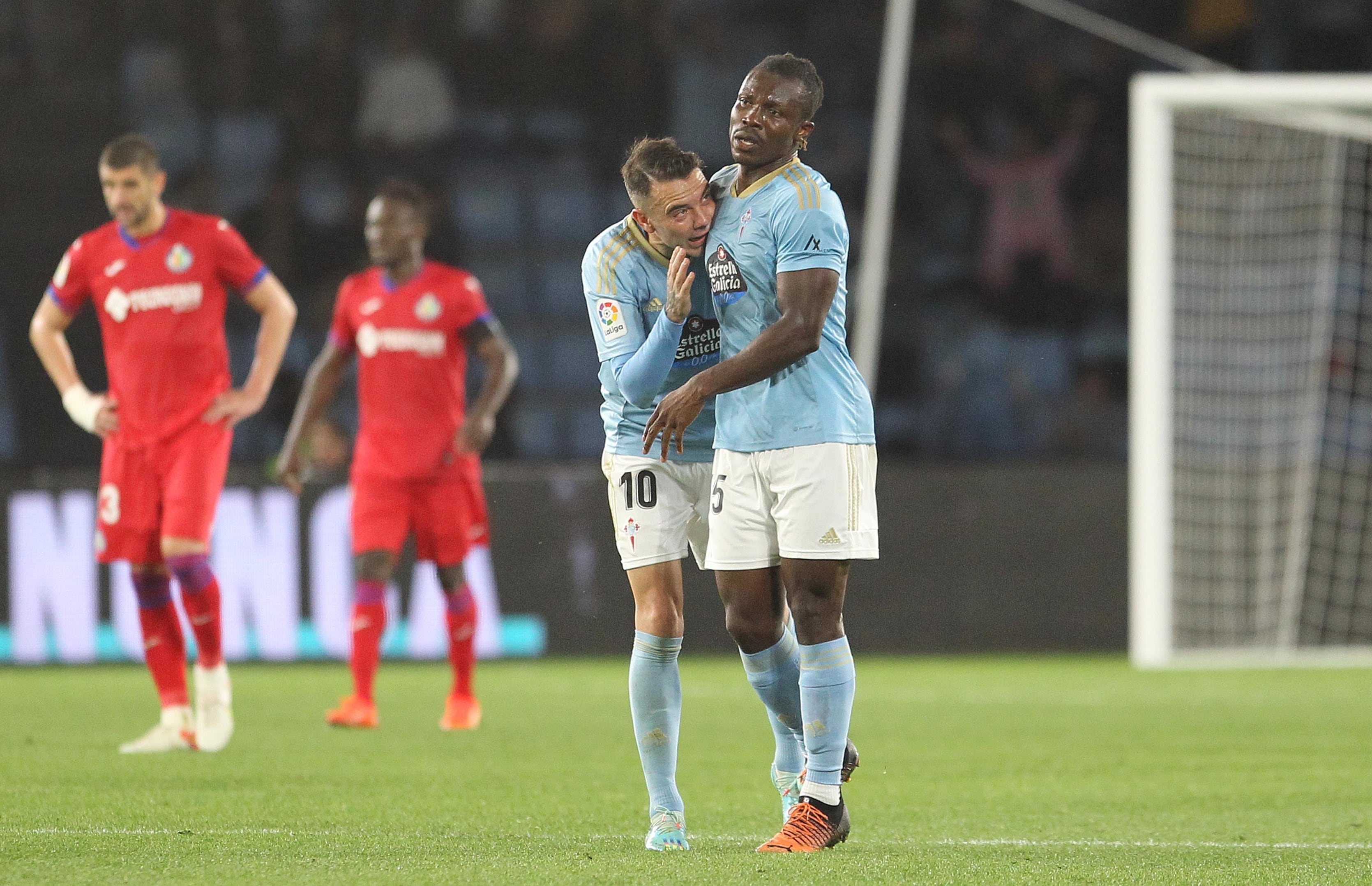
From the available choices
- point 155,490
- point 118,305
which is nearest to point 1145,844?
point 155,490

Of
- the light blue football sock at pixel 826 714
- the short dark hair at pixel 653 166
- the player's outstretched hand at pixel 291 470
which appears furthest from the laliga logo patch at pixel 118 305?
the light blue football sock at pixel 826 714

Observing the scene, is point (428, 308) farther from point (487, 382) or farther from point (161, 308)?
point (161, 308)

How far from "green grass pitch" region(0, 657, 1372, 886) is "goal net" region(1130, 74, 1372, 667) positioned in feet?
7.93

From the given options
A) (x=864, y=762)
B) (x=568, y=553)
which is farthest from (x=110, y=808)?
(x=568, y=553)

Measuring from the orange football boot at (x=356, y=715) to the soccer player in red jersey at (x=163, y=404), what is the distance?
77cm

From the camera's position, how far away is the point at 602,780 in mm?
5816

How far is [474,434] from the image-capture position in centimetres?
769

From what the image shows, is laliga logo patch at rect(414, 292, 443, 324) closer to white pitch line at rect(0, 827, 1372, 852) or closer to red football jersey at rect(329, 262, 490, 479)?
red football jersey at rect(329, 262, 490, 479)

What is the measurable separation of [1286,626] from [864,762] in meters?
6.51

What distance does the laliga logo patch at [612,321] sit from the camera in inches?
177

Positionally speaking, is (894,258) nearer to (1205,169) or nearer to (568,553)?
(1205,169)

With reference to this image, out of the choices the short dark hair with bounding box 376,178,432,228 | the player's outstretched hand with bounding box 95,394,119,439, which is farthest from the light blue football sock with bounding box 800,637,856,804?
the short dark hair with bounding box 376,178,432,228

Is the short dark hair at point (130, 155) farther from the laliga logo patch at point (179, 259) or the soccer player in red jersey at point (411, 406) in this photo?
the soccer player in red jersey at point (411, 406)

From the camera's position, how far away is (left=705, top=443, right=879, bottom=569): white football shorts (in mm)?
4262
